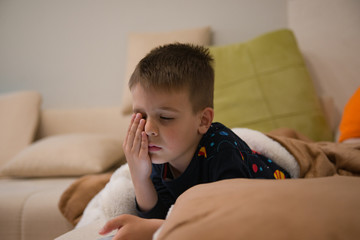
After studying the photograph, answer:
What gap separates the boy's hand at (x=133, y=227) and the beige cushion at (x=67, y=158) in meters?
0.92

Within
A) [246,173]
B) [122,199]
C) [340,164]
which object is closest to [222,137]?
[246,173]

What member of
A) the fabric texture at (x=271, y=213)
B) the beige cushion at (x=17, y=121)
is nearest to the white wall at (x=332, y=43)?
the fabric texture at (x=271, y=213)

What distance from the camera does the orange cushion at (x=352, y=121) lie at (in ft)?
4.19

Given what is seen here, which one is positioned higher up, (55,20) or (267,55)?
(55,20)

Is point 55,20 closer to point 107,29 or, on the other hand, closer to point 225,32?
point 107,29

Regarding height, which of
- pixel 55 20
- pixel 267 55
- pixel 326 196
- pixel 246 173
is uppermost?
pixel 55 20

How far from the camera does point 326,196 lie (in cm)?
42

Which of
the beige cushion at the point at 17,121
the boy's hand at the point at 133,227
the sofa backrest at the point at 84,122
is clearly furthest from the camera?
the sofa backrest at the point at 84,122

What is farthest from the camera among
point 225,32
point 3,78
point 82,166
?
point 3,78

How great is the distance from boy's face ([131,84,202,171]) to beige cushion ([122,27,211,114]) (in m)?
1.30

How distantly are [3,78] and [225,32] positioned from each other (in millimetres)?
1901

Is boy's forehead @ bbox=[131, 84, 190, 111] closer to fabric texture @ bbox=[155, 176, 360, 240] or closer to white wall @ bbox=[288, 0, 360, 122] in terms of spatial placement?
fabric texture @ bbox=[155, 176, 360, 240]

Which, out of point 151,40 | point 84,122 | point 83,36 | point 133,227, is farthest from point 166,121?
→ point 83,36

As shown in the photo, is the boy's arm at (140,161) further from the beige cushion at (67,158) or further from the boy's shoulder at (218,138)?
the beige cushion at (67,158)
